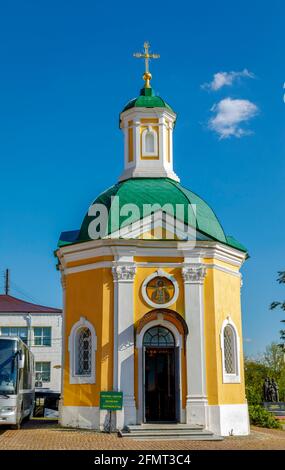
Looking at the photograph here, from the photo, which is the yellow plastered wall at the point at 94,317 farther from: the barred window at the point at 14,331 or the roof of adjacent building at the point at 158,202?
the barred window at the point at 14,331

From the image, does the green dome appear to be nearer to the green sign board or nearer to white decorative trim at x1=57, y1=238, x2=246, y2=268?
white decorative trim at x1=57, y1=238, x2=246, y2=268

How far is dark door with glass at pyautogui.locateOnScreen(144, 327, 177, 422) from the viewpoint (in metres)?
20.1

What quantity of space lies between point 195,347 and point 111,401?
10.5 ft

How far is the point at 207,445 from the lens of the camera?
672 inches

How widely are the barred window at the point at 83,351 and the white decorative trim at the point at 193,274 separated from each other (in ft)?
12.3

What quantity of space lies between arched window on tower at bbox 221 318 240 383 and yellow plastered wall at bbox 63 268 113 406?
3.88 metres

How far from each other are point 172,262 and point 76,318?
380 cm

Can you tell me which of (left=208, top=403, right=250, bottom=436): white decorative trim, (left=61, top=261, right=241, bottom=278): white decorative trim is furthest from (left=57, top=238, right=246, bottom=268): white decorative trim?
(left=208, top=403, right=250, bottom=436): white decorative trim

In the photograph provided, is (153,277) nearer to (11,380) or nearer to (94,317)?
(94,317)

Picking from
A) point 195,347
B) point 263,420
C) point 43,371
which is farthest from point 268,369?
point 195,347

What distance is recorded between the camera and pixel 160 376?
20.5 m

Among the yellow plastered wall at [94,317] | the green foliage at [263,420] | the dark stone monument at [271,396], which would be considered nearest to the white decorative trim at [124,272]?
the yellow plastered wall at [94,317]

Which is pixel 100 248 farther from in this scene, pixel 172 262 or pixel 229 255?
pixel 229 255
